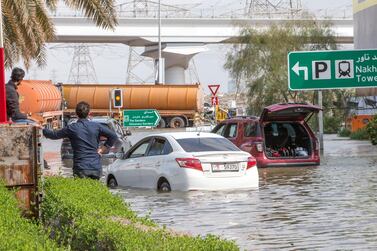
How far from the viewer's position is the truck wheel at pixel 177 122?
78812mm

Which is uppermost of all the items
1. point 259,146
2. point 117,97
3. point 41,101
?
point 117,97

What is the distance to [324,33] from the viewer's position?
6203cm

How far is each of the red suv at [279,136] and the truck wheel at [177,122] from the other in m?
50.2

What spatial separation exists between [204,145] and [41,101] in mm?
29475

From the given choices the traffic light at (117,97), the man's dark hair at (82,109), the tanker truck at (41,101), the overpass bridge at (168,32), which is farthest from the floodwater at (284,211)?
the overpass bridge at (168,32)

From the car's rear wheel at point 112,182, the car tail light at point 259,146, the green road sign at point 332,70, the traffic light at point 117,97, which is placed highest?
the green road sign at point 332,70

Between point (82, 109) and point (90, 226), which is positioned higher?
point (82, 109)

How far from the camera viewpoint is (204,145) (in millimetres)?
20344

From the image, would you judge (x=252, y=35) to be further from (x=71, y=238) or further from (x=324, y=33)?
(x=71, y=238)

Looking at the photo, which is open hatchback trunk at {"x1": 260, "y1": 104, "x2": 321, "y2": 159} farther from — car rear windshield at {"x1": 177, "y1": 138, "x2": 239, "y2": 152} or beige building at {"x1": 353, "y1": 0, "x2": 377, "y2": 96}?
beige building at {"x1": 353, "y1": 0, "x2": 377, "y2": 96}

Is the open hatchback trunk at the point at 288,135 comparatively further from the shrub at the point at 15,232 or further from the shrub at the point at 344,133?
the shrub at the point at 344,133

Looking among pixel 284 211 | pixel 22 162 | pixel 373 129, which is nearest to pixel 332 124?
pixel 373 129

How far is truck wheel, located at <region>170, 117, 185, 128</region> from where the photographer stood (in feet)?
259

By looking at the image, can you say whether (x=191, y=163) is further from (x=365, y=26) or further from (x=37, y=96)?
(x=365, y=26)
